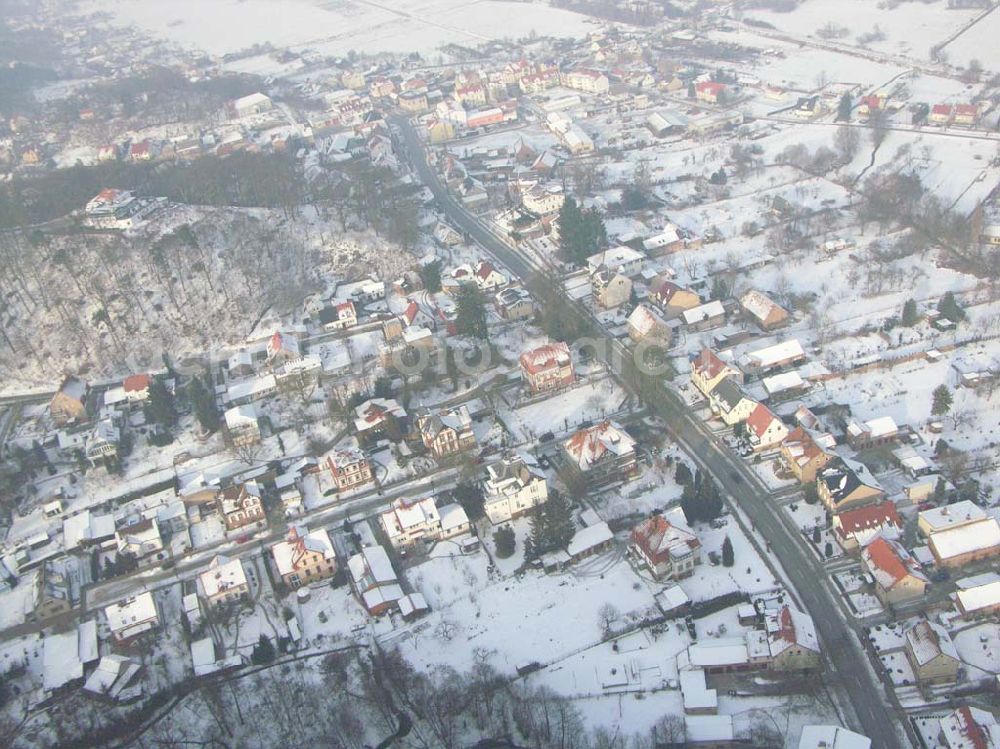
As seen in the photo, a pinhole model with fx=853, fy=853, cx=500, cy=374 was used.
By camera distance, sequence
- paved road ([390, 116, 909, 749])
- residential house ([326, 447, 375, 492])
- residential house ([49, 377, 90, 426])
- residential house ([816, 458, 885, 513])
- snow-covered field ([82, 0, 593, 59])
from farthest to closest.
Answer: snow-covered field ([82, 0, 593, 59]) → residential house ([49, 377, 90, 426]) → residential house ([326, 447, 375, 492]) → residential house ([816, 458, 885, 513]) → paved road ([390, 116, 909, 749])

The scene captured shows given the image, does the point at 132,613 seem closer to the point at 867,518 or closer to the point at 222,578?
the point at 222,578

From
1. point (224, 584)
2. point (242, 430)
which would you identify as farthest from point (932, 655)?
point (242, 430)

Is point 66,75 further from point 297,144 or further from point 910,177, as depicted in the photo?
point 910,177

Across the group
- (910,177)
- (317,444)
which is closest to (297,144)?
(317,444)

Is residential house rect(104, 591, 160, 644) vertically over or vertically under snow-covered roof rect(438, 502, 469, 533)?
under

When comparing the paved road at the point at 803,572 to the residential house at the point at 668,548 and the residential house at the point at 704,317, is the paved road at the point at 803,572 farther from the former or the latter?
the residential house at the point at 704,317

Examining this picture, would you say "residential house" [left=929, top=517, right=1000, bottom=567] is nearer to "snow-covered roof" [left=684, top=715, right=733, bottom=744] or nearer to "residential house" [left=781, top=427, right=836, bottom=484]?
"residential house" [left=781, top=427, right=836, bottom=484]

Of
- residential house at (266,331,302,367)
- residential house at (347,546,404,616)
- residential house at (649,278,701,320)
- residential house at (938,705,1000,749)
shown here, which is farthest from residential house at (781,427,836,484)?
residential house at (266,331,302,367)

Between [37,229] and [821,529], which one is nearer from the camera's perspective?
[821,529]
